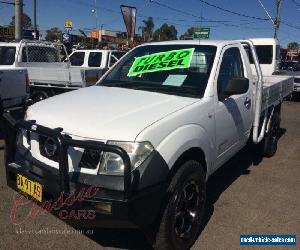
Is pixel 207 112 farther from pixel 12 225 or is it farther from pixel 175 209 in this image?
pixel 12 225

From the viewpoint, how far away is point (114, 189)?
285cm

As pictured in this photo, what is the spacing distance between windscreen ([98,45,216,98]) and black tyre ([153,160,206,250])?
0.89 m

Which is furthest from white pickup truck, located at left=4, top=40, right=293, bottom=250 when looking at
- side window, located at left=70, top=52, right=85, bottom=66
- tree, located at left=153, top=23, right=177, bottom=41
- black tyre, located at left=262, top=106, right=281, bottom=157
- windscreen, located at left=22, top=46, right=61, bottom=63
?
tree, located at left=153, top=23, right=177, bottom=41

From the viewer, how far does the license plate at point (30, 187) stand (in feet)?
10.4

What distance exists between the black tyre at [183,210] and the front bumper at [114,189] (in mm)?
134

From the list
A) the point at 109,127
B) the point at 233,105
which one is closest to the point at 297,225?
the point at 233,105

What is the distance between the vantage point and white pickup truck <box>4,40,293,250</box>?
2.89m

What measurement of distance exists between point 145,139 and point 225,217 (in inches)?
74.6

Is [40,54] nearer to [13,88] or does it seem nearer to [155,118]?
[13,88]

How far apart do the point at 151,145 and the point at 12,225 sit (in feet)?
6.29

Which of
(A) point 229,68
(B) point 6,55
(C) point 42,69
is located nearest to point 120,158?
(A) point 229,68

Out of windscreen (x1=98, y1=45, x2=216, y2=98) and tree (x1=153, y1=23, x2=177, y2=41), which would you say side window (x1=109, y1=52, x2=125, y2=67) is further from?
tree (x1=153, y1=23, x2=177, y2=41)

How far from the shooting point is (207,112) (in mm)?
3854

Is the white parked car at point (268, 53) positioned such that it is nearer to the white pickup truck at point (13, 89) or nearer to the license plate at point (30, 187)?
the white pickup truck at point (13, 89)
